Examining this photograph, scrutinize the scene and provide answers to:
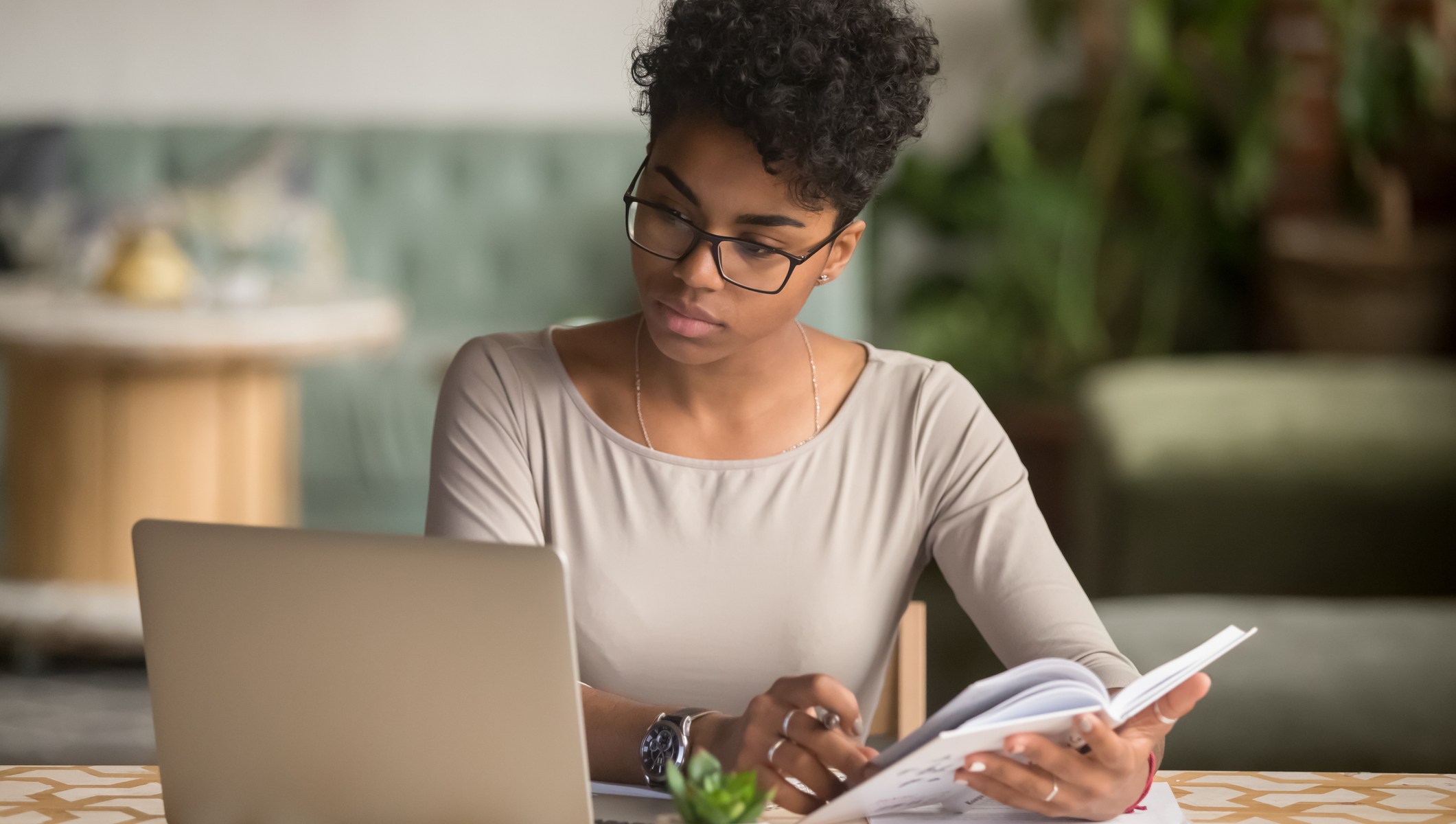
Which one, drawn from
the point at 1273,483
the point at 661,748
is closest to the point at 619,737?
the point at 661,748

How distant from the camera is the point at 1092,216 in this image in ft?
14.4

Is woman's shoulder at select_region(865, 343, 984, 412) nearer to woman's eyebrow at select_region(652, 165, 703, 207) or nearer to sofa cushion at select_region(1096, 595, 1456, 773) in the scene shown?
woman's eyebrow at select_region(652, 165, 703, 207)

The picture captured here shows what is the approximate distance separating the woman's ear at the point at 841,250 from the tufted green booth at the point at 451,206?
2.86 metres

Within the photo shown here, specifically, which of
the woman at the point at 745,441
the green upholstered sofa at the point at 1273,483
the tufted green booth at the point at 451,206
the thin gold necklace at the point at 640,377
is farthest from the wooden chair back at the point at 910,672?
the tufted green booth at the point at 451,206

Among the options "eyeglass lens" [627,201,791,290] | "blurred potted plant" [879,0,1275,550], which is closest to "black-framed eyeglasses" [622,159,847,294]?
"eyeglass lens" [627,201,791,290]

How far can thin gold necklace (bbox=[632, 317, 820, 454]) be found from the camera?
1365 millimetres

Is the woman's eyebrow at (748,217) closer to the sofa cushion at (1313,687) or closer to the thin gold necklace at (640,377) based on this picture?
the thin gold necklace at (640,377)

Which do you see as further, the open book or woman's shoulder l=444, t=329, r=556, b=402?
woman's shoulder l=444, t=329, r=556, b=402

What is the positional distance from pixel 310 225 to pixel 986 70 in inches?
85.5

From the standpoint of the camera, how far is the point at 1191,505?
280 cm

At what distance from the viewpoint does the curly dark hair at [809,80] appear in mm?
1143

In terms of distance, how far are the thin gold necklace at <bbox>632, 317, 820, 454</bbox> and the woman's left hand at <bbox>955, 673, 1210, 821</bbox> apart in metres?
0.46

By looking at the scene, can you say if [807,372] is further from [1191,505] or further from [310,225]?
[310,225]

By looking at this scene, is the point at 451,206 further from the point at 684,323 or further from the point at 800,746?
the point at 800,746
